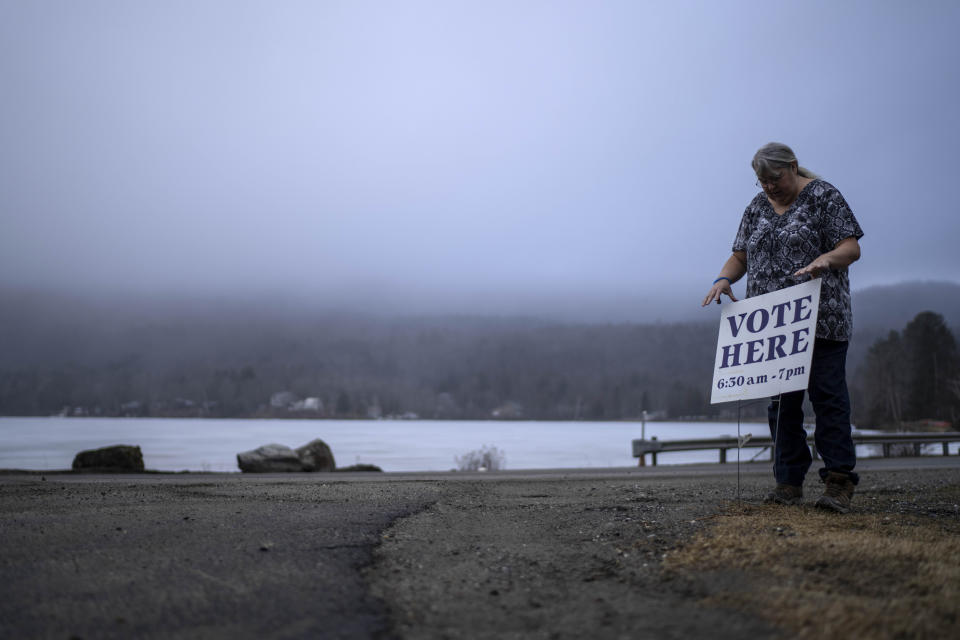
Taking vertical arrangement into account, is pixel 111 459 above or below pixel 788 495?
below

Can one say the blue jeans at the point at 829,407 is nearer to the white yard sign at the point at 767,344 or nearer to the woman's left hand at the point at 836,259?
the white yard sign at the point at 767,344

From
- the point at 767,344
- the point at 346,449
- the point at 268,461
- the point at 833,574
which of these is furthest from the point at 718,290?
the point at 346,449

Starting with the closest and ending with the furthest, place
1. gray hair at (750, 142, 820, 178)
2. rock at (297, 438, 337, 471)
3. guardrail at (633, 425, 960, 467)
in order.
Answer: gray hair at (750, 142, 820, 178), rock at (297, 438, 337, 471), guardrail at (633, 425, 960, 467)

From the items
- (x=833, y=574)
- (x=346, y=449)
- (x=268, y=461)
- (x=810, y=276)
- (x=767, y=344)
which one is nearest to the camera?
(x=833, y=574)

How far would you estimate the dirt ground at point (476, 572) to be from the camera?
230 cm

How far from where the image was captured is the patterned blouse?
483 cm

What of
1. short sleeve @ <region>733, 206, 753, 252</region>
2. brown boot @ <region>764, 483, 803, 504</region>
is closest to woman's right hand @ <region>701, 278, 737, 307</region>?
short sleeve @ <region>733, 206, 753, 252</region>

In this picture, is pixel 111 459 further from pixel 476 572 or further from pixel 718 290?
pixel 476 572

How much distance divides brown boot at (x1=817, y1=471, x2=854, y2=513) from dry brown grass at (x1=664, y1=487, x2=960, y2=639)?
0.59 meters

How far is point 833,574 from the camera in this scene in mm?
2713

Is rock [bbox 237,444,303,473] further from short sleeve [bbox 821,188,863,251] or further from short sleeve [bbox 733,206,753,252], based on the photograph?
short sleeve [bbox 821,188,863,251]

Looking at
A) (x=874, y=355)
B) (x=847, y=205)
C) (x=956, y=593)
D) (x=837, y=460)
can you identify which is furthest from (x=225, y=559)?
(x=874, y=355)

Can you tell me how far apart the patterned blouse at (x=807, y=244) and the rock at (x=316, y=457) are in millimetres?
12442

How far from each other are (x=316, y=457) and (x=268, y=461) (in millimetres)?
1090
